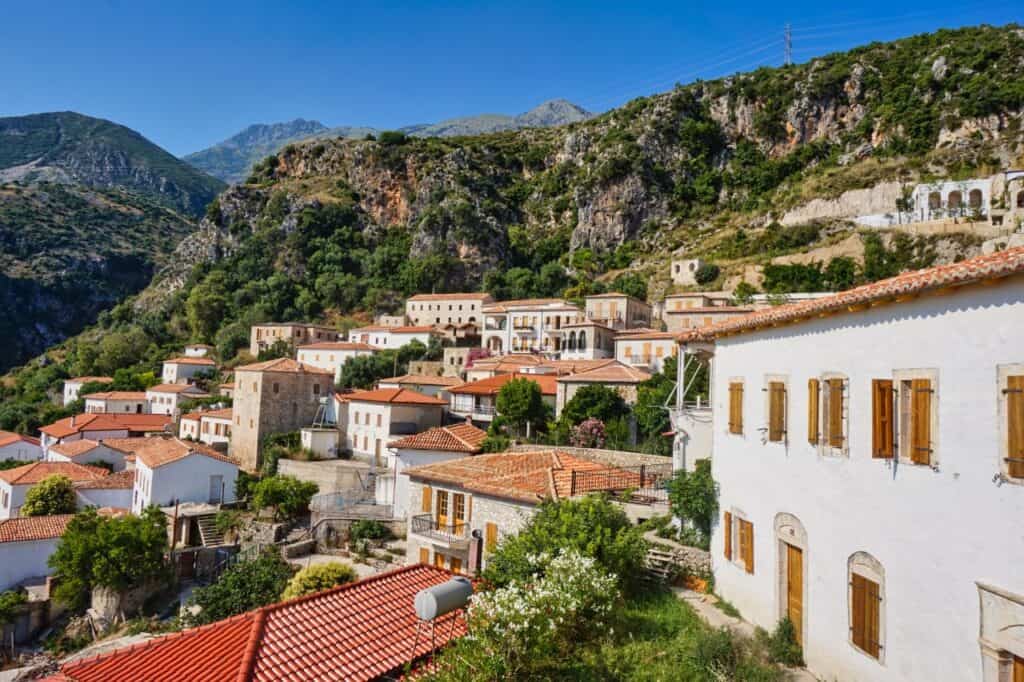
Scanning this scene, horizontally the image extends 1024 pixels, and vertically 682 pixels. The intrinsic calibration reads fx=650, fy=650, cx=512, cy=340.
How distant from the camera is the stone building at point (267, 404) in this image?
42.4 meters

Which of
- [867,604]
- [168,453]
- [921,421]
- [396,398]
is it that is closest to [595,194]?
[396,398]

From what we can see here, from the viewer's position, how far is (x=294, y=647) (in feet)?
30.2

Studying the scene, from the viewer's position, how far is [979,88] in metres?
82.9

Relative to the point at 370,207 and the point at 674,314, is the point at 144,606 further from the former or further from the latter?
the point at 370,207

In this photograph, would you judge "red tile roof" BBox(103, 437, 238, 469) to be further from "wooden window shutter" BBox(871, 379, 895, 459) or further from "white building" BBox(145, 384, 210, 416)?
"wooden window shutter" BBox(871, 379, 895, 459)

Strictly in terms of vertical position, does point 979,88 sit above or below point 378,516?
above

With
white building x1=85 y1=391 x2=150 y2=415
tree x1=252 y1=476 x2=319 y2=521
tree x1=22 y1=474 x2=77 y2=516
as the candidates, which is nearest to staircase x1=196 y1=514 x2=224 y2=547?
tree x1=252 y1=476 x2=319 y2=521

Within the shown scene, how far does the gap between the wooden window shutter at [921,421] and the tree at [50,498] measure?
40.0 metres

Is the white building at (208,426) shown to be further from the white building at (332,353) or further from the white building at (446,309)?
the white building at (446,309)

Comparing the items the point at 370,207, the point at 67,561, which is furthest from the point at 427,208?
the point at 67,561

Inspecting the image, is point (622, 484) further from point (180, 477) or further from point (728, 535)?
point (180, 477)

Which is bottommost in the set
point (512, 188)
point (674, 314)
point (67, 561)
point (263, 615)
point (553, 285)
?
point (67, 561)

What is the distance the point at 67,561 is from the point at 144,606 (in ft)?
11.3

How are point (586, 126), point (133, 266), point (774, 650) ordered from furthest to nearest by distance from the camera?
point (133, 266) < point (586, 126) < point (774, 650)
